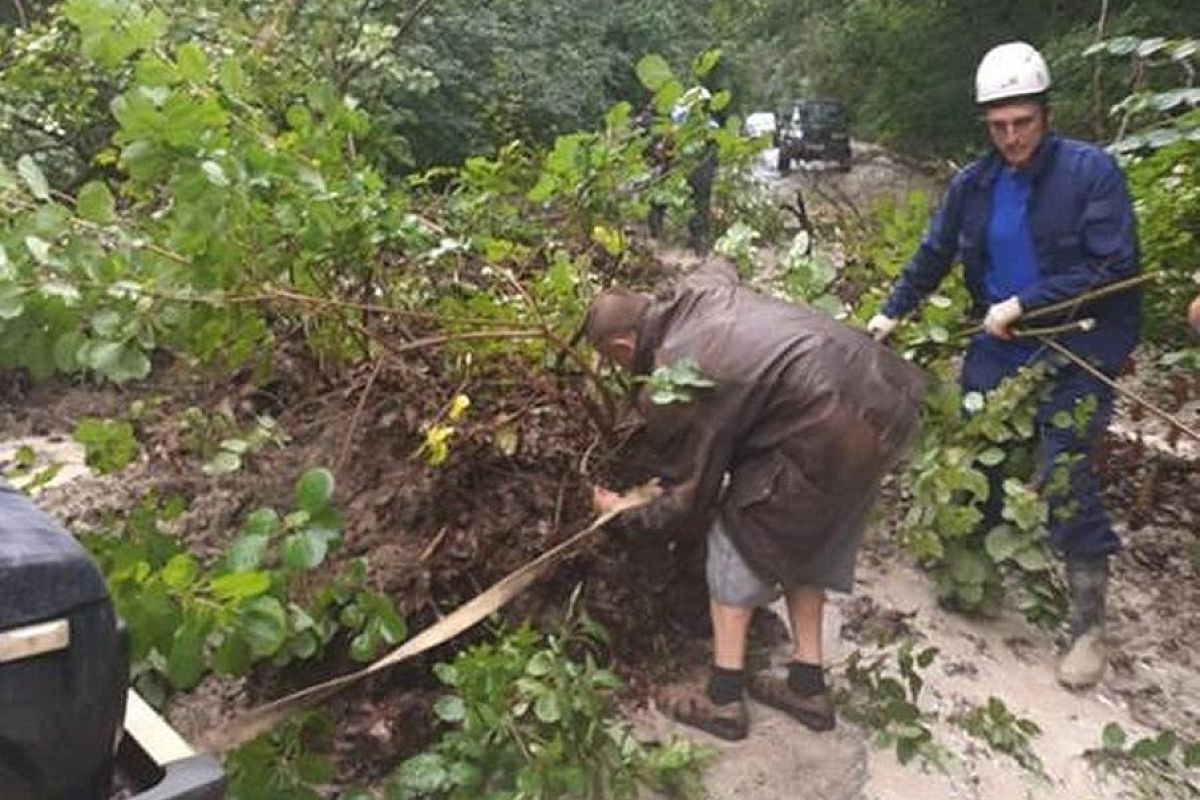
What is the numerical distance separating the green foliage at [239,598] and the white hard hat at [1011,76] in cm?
234

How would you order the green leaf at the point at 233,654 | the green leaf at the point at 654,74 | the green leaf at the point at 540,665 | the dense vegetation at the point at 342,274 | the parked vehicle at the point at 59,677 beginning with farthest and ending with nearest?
the green leaf at the point at 654,74
the green leaf at the point at 540,665
the dense vegetation at the point at 342,274
the green leaf at the point at 233,654
the parked vehicle at the point at 59,677

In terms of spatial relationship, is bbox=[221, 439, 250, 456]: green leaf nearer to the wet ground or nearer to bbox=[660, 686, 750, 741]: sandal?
the wet ground

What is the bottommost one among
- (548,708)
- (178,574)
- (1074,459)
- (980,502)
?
(980,502)

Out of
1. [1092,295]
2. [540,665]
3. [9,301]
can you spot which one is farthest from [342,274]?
[1092,295]

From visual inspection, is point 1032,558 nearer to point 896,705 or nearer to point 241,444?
point 896,705

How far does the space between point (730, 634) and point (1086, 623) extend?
1.30 meters

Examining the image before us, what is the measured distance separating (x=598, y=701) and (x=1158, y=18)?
14071mm

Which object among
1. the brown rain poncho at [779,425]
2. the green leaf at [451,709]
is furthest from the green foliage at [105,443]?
the brown rain poncho at [779,425]

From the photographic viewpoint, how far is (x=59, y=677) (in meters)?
1.67

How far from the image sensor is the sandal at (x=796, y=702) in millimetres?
3383

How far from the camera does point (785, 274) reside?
4383 millimetres

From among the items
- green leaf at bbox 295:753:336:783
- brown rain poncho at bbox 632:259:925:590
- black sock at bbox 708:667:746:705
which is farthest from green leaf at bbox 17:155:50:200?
black sock at bbox 708:667:746:705

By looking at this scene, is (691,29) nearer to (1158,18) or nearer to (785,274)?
(1158,18)

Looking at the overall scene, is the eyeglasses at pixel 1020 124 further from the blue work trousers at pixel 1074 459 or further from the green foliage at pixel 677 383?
the green foliage at pixel 677 383
